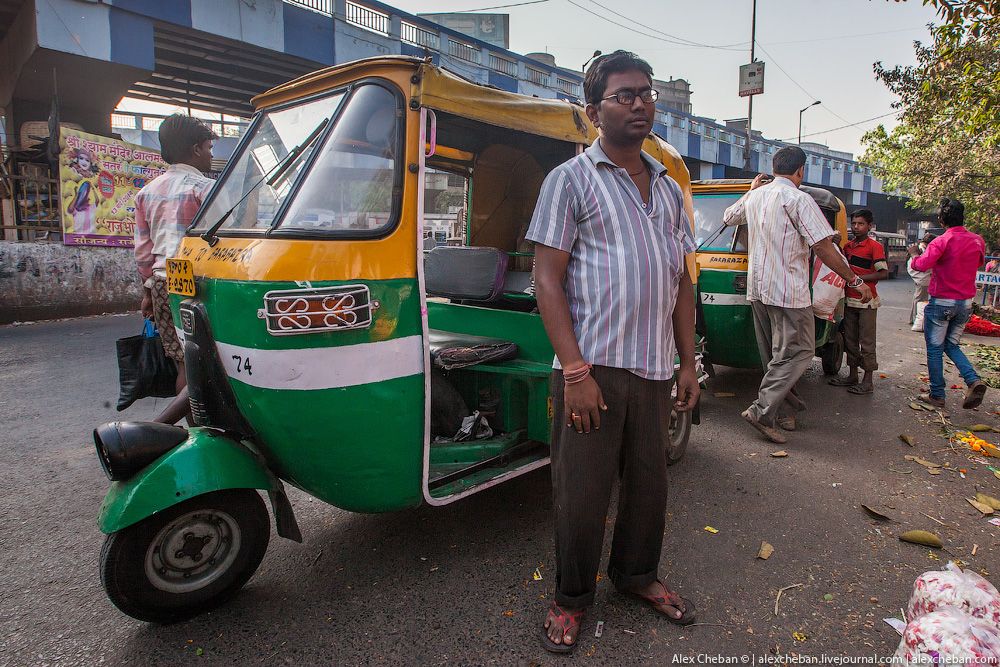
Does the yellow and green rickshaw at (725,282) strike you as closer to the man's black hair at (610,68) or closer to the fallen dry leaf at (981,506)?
the fallen dry leaf at (981,506)

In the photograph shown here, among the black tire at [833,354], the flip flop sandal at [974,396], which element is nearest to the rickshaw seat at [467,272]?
the flip flop sandal at [974,396]

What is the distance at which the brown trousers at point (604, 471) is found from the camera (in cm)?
216

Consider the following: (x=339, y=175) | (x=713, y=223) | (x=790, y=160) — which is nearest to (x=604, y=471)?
(x=339, y=175)

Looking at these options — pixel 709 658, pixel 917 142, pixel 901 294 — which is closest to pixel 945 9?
pixel 709 658

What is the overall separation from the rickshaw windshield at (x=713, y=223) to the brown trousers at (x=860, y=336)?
156cm

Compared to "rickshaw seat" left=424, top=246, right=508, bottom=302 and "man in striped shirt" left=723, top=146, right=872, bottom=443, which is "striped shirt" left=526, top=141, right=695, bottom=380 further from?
"man in striped shirt" left=723, top=146, right=872, bottom=443

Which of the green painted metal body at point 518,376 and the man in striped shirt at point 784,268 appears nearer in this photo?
the green painted metal body at point 518,376

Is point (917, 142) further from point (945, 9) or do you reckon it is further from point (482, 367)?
point (482, 367)

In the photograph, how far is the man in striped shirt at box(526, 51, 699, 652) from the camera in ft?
6.77

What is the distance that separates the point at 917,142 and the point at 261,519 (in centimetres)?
1644

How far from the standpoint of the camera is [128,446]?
224cm

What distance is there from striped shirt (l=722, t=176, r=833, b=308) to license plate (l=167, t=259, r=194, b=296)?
12.5 feet

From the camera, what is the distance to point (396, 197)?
2443mm

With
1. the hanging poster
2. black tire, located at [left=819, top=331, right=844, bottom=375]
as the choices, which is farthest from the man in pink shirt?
the hanging poster
